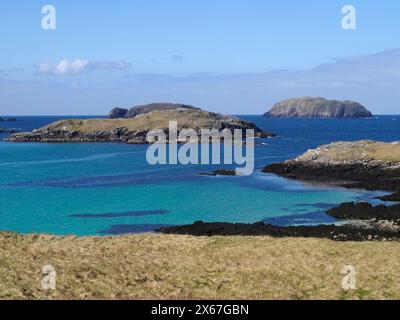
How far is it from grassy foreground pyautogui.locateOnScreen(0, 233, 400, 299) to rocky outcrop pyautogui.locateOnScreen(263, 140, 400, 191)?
5836 centimetres

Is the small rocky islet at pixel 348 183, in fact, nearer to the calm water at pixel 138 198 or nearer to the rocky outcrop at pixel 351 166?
the rocky outcrop at pixel 351 166

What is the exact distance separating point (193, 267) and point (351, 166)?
3140 inches

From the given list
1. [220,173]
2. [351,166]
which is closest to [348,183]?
[351,166]

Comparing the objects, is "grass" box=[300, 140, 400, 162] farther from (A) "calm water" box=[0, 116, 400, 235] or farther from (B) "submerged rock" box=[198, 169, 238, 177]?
(B) "submerged rock" box=[198, 169, 238, 177]

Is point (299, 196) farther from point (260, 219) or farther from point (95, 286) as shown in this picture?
point (95, 286)

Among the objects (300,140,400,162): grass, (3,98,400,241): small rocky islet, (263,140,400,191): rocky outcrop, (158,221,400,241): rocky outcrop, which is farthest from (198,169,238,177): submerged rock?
(158,221,400,241): rocky outcrop

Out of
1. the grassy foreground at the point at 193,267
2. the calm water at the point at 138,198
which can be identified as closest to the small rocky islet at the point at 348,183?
the calm water at the point at 138,198

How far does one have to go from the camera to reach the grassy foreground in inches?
812

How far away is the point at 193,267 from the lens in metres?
24.1

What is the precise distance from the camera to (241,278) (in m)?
22.7

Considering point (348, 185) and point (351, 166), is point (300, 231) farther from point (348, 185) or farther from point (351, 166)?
point (351, 166)

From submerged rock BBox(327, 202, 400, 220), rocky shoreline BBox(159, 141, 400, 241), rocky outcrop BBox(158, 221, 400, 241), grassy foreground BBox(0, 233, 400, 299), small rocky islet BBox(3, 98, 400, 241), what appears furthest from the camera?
submerged rock BBox(327, 202, 400, 220)

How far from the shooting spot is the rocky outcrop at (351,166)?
8856 centimetres

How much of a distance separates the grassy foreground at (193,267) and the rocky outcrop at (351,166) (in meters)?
58.4
